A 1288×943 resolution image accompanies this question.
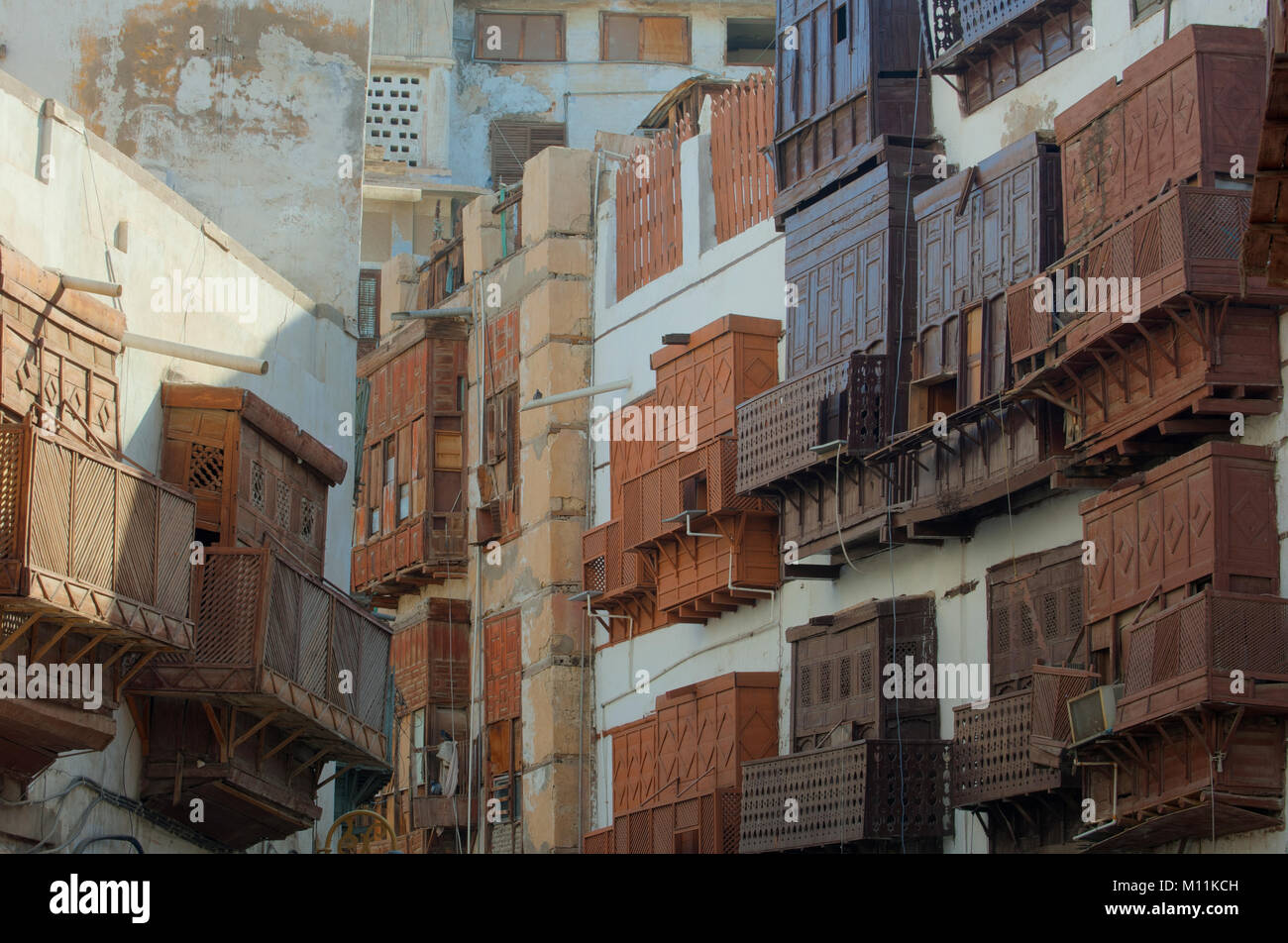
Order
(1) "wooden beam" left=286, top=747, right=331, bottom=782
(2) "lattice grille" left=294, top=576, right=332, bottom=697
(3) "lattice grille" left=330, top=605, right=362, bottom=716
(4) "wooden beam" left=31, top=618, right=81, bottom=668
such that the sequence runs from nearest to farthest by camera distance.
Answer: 1. (4) "wooden beam" left=31, top=618, right=81, bottom=668
2. (2) "lattice grille" left=294, top=576, right=332, bottom=697
3. (3) "lattice grille" left=330, top=605, right=362, bottom=716
4. (1) "wooden beam" left=286, top=747, right=331, bottom=782

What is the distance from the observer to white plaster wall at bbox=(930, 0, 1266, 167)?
25.5 m

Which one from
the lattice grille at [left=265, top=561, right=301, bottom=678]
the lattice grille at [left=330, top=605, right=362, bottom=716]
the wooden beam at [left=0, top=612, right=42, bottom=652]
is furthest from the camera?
the lattice grille at [left=330, top=605, right=362, bottom=716]

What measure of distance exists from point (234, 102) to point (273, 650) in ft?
31.1

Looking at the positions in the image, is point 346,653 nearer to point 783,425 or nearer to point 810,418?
point 810,418

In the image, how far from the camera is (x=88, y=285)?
23.2 meters

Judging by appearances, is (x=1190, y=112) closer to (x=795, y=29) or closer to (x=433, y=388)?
(x=795, y=29)

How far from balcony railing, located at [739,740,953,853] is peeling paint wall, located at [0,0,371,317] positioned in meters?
8.32

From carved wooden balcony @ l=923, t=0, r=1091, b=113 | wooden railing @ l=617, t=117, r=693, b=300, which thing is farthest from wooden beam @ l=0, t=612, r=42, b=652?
wooden railing @ l=617, t=117, r=693, b=300

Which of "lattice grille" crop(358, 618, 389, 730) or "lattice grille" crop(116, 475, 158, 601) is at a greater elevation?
"lattice grille" crop(116, 475, 158, 601)

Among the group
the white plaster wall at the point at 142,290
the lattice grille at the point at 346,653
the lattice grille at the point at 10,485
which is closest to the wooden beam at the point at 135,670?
the white plaster wall at the point at 142,290

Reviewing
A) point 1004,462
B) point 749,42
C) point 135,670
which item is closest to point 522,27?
point 749,42

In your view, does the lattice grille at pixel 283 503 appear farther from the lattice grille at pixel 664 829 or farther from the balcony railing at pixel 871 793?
the lattice grille at pixel 664 829

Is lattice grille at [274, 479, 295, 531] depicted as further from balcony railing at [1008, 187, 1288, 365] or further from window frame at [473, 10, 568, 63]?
window frame at [473, 10, 568, 63]
